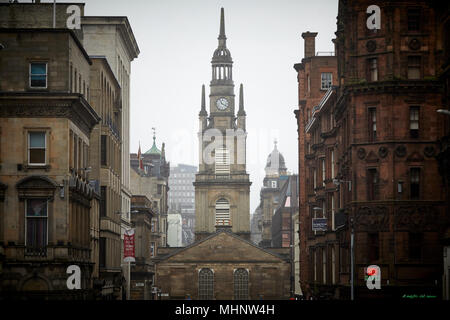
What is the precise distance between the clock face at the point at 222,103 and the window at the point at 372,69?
105 meters

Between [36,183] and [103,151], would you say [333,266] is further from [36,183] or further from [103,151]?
[36,183]

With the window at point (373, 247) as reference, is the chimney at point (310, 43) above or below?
above

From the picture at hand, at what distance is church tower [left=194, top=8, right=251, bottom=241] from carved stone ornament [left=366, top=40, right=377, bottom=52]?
99.0m

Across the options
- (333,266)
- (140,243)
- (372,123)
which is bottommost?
(333,266)

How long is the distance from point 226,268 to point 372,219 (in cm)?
9645

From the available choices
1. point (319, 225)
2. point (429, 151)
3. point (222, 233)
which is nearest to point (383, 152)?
point (429, 151)

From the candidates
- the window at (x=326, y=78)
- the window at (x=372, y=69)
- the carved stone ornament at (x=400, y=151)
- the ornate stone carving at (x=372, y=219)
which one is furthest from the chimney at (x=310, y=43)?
the ornate stone carving at (x=372, y=219)

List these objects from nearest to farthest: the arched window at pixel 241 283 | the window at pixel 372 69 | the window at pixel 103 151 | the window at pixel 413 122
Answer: the window at pixel 413 122, the window at pixel 372 69, the window at pixel 103 151, the arched window at pixel 241 283

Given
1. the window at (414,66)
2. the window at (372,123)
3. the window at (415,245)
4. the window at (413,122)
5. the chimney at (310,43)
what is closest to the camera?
the window at (415,245)

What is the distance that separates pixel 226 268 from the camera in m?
156

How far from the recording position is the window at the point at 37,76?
172 feet

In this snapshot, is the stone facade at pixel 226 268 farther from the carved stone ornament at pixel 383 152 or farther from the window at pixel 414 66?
the window at pixel 414 66

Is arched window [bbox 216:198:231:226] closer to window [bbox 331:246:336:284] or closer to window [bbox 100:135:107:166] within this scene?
window [bbox 331:246:336:284]

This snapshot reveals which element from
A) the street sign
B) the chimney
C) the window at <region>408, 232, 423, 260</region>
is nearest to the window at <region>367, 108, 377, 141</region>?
the window at <region>408, 232, 423, 260</region>
